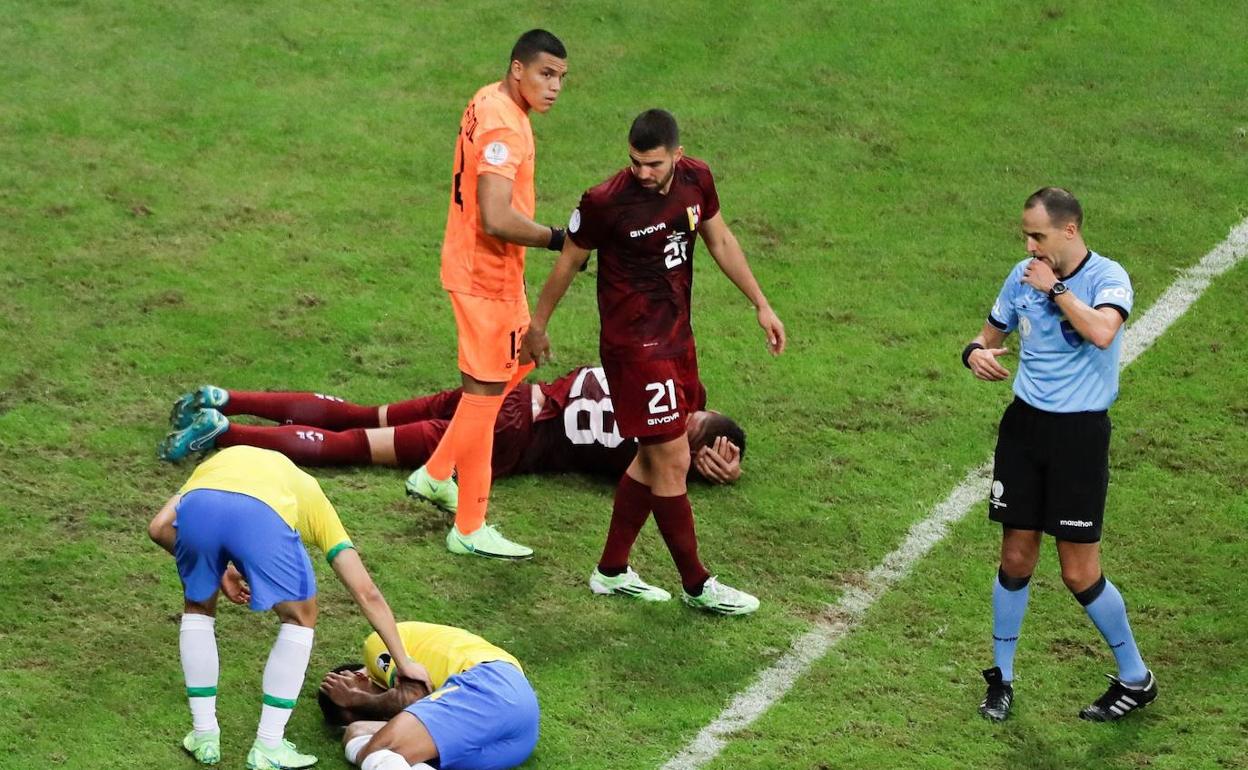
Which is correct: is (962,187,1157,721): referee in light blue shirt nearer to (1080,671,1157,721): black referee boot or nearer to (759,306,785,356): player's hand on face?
(1080,671,1157,721): black referee boot

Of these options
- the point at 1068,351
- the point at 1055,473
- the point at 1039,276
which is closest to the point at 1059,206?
the point at 1039,276

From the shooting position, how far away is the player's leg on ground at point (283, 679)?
6.09m

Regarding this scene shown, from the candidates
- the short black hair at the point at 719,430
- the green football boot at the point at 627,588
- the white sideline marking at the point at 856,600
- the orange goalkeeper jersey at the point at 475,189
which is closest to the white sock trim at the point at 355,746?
the white sideline marking at the point at 856,600

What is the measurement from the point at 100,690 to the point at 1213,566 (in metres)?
5.14

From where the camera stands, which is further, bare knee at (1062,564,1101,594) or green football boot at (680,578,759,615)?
green football boot at (680,578,759,615)

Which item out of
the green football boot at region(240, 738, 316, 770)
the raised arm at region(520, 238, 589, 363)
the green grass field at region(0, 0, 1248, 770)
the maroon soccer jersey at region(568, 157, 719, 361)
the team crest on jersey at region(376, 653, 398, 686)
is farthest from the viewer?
the raised arm at region(520, 238, 589, 363)

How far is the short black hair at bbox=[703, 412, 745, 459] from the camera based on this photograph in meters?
8.65

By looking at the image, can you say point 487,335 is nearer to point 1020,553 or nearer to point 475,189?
point 475,189

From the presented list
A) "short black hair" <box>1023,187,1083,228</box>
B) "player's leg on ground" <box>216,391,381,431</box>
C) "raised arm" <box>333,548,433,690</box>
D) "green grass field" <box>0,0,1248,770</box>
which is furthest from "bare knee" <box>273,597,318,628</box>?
"short black hair" <box>1023,187,1083,228</box>

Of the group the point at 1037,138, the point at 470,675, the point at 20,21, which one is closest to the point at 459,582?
the point at 470,675

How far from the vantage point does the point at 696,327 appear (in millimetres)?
10508

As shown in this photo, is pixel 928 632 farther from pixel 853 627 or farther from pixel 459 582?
pixel 459 582

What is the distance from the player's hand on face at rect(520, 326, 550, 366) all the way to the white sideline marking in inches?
68.2

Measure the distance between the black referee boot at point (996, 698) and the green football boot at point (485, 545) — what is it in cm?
232
